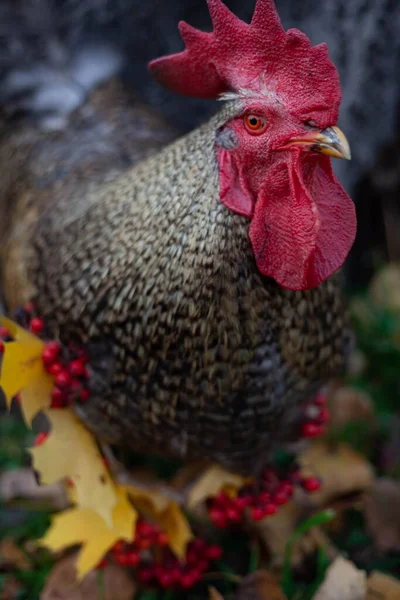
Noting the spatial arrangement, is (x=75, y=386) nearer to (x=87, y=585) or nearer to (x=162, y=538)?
(x=162, y=538)

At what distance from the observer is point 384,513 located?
2.08 m

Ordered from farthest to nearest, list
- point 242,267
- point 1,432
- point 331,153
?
1. point 1,432
2. point 242,267
3. point 331,153

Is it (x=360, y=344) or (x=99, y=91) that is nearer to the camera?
(x=99, y=91)

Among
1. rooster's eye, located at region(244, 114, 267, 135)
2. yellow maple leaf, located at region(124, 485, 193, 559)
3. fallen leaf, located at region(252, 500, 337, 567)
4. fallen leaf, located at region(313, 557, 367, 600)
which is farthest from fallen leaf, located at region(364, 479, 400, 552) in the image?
rooster's eye, located at region(244, 114, 267, 135)

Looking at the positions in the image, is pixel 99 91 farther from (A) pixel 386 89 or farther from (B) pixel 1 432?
(B) pixel 1 432

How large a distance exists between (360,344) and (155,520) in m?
1.40

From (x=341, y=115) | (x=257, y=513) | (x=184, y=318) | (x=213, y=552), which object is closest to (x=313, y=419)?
(x=257, y=513)

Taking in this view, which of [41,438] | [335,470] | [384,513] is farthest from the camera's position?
[335,470]

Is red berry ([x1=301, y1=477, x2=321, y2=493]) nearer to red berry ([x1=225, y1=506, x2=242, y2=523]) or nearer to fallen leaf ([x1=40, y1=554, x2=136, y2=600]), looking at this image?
red berry ([x1=225, y1=506, x2=242, y2=523])

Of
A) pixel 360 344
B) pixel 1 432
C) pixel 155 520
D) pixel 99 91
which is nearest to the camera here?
pixel 155 520

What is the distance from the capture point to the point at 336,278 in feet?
5.75

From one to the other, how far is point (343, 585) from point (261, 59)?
145cm

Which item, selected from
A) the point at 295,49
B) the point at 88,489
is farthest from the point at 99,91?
the point at 88,489

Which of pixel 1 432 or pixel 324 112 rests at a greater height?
pixel 324 112
